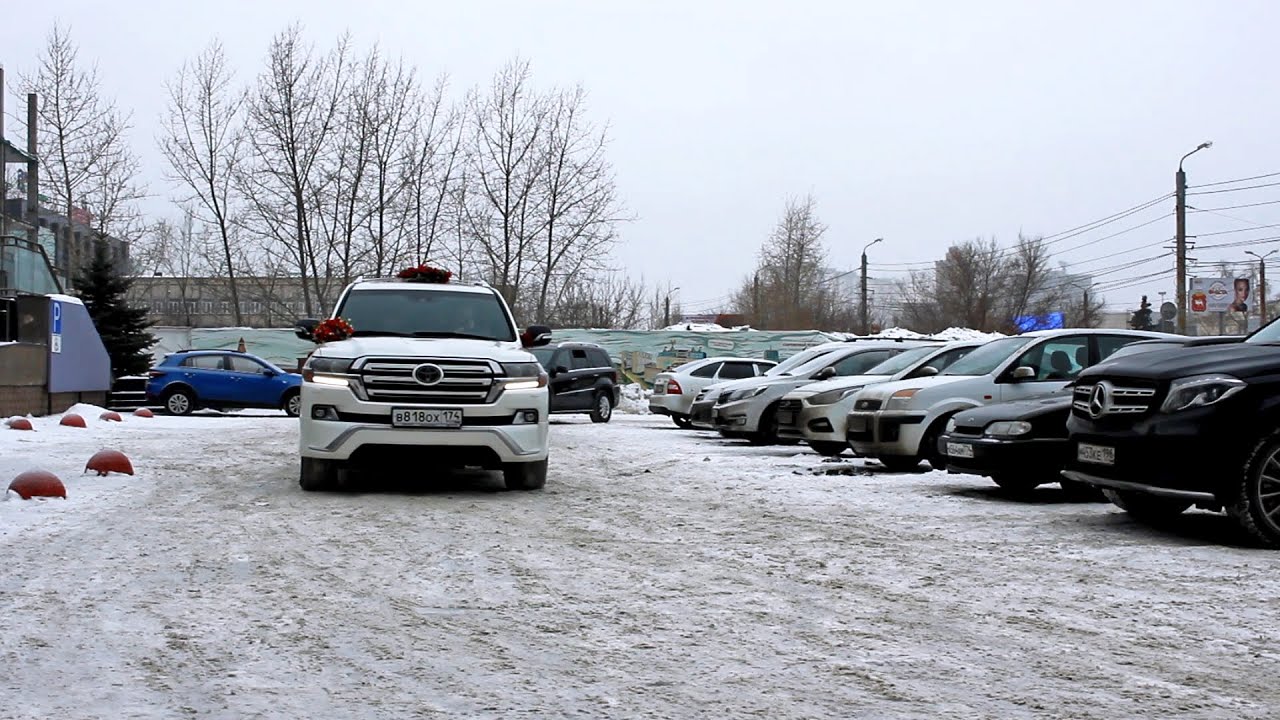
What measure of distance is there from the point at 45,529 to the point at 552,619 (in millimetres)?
4285

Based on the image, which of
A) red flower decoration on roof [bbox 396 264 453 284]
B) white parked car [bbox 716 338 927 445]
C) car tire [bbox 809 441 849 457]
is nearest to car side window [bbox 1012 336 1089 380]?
car tire [bbox 809 441 849 457]

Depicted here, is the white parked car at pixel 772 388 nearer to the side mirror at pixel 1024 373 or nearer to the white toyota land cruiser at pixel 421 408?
the side mirror at pixel 1024 373

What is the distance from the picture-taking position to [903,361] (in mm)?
16547

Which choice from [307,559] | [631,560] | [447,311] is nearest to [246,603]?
[307,559]

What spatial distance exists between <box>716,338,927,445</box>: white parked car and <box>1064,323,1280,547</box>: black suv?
968 centimetres

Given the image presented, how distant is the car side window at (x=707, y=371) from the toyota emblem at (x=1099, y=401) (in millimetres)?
16985

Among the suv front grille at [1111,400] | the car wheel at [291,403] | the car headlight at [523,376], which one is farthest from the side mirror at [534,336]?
the car wheel at [291,403]

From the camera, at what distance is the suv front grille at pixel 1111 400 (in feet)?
25.8

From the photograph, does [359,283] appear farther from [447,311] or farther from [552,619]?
[552,619]

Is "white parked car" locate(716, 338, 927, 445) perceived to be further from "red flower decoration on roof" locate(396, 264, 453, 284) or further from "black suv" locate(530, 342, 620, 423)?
"black suv" locate(530, 342, 620, 423)

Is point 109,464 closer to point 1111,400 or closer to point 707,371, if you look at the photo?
point 1111,400

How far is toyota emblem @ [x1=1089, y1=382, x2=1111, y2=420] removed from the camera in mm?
8164

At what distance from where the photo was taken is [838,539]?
8.07 metres

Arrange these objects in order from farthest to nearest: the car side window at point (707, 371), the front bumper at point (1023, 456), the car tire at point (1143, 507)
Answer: the car side window at point (707, 371) < the front bumper at point (1023, 456) < the car tire at point (1143, 507)
